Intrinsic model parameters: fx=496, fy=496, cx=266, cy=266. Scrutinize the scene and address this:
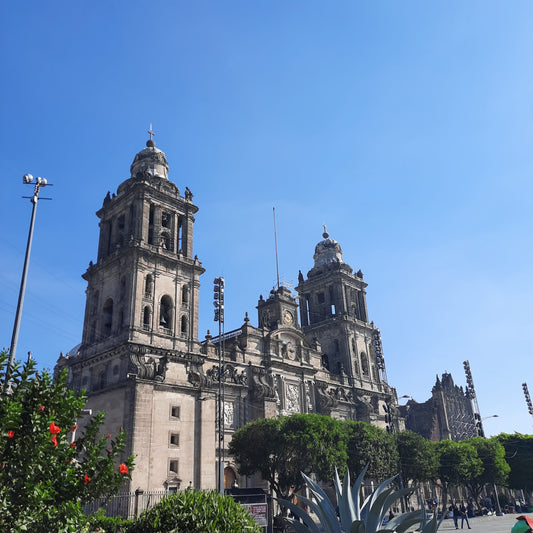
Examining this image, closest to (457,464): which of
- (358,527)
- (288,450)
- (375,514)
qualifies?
(288,450)

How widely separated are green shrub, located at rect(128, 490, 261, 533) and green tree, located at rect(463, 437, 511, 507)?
5019cm

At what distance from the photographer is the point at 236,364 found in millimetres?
48812

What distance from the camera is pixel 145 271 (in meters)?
43.4

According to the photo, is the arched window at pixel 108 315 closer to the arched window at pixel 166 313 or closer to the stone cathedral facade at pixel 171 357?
the stone cathedral facade at pixel 171 357

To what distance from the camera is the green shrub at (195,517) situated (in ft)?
33.7

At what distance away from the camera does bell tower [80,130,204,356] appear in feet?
138

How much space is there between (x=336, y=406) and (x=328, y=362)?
9384 millimetres

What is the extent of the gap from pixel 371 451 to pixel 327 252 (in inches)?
1376

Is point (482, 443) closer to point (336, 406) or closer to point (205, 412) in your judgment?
point (336, 406)

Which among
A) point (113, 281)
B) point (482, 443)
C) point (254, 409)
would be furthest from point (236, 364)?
point (482, 443)

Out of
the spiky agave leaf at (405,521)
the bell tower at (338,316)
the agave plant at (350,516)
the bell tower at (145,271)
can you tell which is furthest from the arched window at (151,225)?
the spiky agave leaf at (405,521)

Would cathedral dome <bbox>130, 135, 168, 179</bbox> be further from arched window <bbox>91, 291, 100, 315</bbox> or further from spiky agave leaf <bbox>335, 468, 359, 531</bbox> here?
spiky agave leaf <bbox>335, 468, 359, 531</bbox>

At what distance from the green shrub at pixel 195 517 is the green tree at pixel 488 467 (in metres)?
50.2

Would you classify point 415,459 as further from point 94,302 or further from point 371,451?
point 94,302
